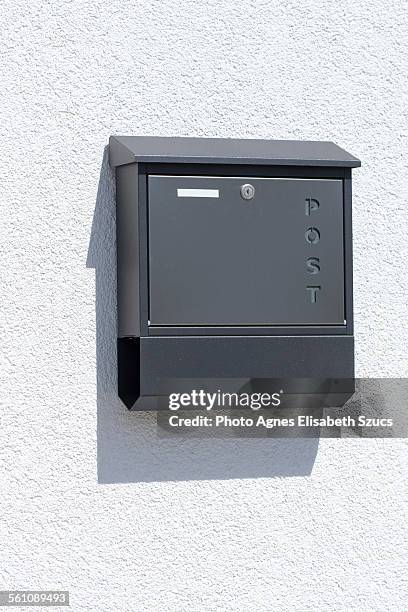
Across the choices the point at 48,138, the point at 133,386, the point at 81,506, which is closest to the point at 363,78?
the point at 48,138

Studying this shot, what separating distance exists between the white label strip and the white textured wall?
0.25 m

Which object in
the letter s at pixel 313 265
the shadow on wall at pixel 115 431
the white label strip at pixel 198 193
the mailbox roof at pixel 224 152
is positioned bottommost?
the shadow on wall at pixel 115 431

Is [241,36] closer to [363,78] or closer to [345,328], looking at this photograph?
[363,78]

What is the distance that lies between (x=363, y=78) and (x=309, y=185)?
19.1 inches

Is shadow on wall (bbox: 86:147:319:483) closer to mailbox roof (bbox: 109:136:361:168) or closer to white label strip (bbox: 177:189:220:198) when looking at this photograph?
mailbox roof (bbox: 109:136:361:168)

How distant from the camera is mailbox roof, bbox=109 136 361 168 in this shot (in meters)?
2.92

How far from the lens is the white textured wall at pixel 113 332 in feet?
9.84

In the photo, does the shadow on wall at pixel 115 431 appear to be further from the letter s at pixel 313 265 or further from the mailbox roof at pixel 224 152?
the letter s at pixel 313 265

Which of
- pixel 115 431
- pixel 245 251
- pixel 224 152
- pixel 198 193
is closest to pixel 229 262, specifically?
pixel 245 251

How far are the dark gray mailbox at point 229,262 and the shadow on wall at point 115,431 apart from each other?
0.13 ft

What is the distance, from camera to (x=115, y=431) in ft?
10.0

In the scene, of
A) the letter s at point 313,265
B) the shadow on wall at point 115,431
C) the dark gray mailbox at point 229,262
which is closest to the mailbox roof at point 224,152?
the dark gray mailbox at point 229,262

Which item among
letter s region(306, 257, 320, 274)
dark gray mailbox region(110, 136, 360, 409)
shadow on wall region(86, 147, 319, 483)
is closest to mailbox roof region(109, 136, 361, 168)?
dark gray mailbox region(110, 136, 360, 409)

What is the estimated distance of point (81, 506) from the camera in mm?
3010
